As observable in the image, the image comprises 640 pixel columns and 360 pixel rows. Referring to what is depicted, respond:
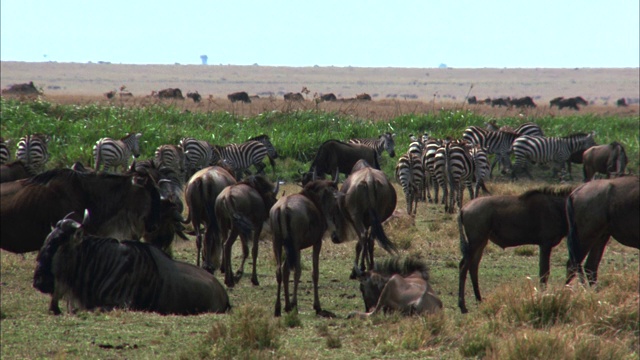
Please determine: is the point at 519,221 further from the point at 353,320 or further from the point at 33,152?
the point at 33,152

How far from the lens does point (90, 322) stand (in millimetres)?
8602

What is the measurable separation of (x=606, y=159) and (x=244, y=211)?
601 inches

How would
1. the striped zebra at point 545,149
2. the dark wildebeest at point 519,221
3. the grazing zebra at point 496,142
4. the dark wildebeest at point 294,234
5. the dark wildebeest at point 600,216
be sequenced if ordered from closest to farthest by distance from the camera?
the dark wildebeest at point 600,216, the dark wildebeest at point 294,234, the dark wildebeest at point 519,221, the striped zebra at point 545,149, the grazing zebra at point 496,142

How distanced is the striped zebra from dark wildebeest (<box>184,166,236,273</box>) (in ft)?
51.7

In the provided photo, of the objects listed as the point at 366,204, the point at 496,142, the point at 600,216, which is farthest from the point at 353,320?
the point at 496,142

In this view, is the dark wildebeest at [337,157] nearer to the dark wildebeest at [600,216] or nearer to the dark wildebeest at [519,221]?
the dark wildebeest at [519,221]

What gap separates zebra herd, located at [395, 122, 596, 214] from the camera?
794 inches

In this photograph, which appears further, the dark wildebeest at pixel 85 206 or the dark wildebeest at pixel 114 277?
the dark wildebeest at pixel 85 206

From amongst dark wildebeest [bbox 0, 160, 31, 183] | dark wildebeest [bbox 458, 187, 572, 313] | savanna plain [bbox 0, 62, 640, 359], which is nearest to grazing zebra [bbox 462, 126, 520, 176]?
savanna plain [bbox 0, 62, 640, 359]

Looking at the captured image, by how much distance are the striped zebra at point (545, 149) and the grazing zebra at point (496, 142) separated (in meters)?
0.54

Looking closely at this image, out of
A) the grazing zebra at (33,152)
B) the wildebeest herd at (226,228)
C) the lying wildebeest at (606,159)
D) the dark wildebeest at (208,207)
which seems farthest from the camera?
the lying wildebeest at (606,159)

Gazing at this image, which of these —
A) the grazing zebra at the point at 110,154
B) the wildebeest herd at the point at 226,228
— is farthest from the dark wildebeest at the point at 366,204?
the grazing zebra at the point at 110,154

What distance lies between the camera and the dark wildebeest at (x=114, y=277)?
9.03 metres

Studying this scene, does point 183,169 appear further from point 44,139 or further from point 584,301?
point 584,301
